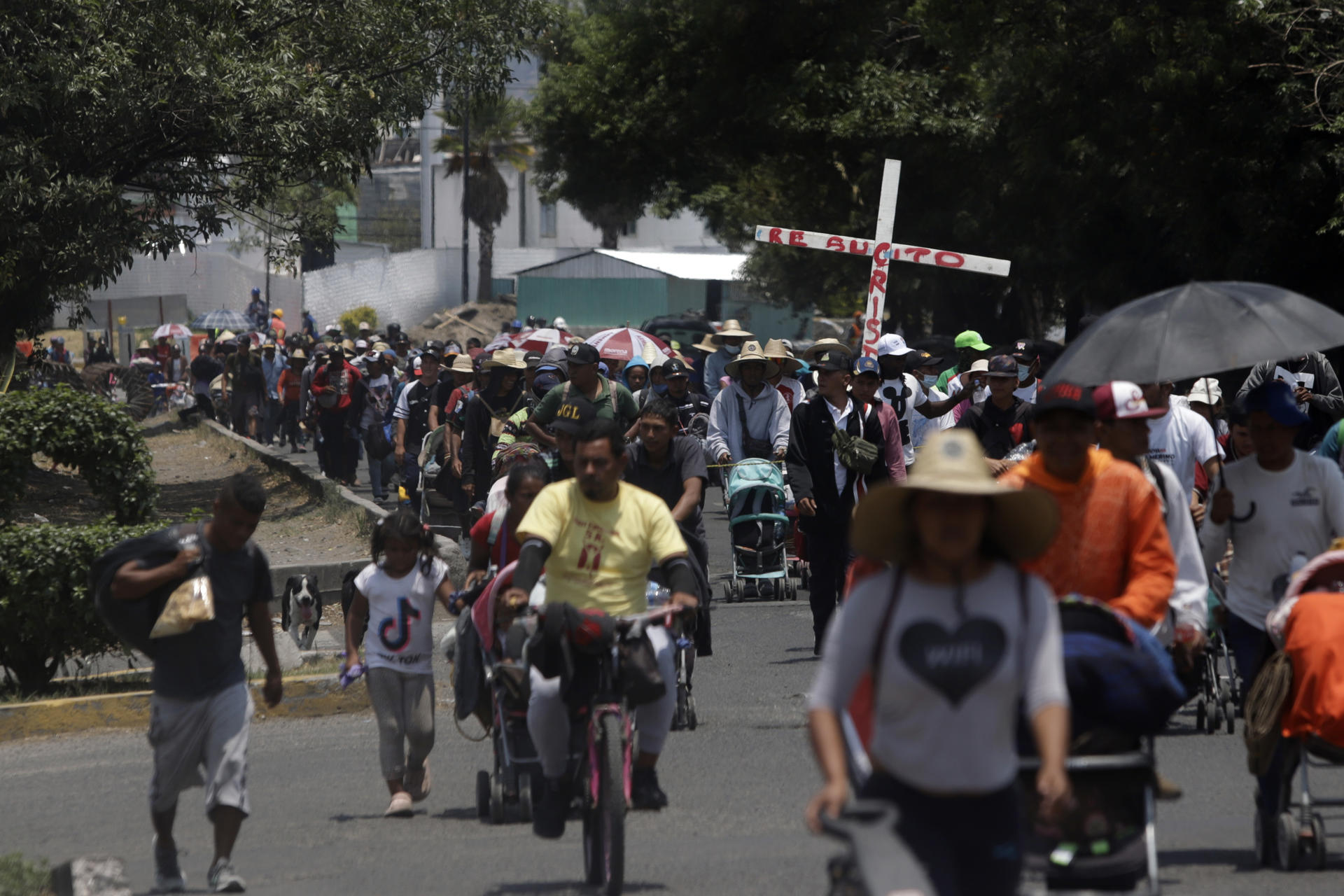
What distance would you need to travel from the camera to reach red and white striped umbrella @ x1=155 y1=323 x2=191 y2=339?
47.2 m

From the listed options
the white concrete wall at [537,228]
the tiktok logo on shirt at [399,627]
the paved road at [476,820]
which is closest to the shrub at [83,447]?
the paved road at [476,820]

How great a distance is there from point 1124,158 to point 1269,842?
1571 centimetres

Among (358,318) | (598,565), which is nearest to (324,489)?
(598,565)

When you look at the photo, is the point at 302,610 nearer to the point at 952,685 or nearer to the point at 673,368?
the point at 673,368

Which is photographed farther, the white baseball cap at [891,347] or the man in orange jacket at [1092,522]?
the white baseball cap at [891,347]

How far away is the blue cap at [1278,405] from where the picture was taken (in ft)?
19.5

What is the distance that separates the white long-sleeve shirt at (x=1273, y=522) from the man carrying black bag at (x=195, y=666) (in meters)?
3.63

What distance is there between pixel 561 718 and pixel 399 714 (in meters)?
1.65

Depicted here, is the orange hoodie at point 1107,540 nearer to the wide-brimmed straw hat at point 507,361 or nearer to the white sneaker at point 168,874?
the white sneaker at point 168,874

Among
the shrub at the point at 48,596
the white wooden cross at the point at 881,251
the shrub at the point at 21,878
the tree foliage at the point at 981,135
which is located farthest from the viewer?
the tree foliage at the point at 981,135

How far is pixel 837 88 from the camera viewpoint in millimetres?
29453

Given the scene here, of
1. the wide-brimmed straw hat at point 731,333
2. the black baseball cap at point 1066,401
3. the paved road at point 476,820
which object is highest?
the black baseball cap at point 1066,401

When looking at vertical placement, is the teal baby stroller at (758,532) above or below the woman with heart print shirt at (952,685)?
below

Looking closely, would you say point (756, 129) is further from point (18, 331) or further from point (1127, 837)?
point (1127, 837)
